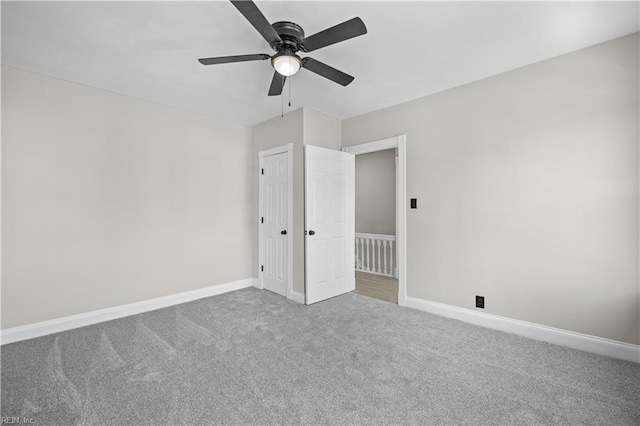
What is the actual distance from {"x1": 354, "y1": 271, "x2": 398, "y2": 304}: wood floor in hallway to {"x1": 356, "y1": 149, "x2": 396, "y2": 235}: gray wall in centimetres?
93

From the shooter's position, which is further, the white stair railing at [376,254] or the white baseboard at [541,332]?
the white stair railing at [376,254]

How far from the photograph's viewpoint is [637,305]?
2.27 metres

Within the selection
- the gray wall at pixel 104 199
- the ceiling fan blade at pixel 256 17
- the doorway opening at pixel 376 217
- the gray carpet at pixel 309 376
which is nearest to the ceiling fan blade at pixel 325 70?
the ceiling fan blade at pixel 256 17

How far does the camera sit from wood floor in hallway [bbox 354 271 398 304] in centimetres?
407

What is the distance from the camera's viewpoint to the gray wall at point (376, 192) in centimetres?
547

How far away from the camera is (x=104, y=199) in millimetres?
3250

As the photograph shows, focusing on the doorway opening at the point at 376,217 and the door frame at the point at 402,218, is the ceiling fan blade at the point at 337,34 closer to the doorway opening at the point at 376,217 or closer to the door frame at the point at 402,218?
the door frame at the point at 402,218

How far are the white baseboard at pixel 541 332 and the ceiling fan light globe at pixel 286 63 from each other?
2.94 m

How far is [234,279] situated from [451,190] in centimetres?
336

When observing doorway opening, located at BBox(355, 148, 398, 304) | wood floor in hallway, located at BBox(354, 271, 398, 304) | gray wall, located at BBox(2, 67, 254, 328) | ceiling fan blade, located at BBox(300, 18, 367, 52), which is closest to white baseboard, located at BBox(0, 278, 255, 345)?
gray wall, located at BBox(2, 67, 254, 328)

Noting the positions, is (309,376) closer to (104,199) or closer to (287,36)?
(287,36)

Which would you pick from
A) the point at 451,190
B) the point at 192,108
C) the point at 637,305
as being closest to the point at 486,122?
the point at 451,190

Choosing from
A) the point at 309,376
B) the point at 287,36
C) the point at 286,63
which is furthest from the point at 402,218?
the point at 287,36

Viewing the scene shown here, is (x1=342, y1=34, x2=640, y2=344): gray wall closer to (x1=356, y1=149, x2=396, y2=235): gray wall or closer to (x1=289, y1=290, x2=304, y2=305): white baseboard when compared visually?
(x1=289, y1=290, x2=304, y2=305): white baseboard
